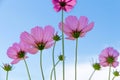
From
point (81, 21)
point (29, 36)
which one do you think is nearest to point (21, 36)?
point (29, 36)

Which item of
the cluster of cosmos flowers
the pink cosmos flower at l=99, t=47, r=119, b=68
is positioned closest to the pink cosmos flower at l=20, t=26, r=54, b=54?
the cluster of cosmos flowers

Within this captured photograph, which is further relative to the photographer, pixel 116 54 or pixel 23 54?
pixel 116 54

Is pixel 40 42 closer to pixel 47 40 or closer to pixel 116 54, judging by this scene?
pixel 47 40

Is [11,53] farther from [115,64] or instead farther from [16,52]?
[115,64]

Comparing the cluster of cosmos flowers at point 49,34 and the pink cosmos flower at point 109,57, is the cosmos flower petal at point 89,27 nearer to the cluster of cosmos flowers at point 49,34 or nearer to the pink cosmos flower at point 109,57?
the cluster of cosmos flowers at point 49,34

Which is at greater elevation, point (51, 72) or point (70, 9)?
point (70, 9)

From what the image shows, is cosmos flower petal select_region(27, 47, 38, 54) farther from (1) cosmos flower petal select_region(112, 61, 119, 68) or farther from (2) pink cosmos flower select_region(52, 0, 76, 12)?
(1) cosmos flower petal select_region(112, 61, 119, 68)

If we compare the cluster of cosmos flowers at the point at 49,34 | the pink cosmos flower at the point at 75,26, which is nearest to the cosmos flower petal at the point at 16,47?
the cluster of cosmos flowers at the point at 49,34
